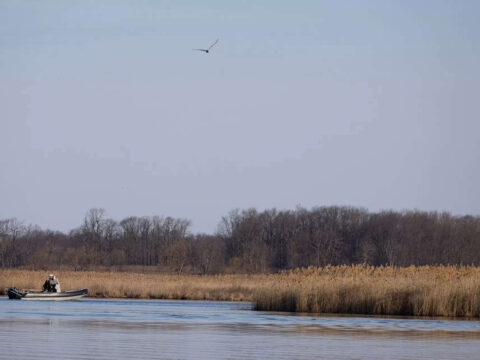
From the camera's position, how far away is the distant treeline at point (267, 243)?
93812 mm

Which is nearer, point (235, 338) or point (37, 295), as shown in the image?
point (235, 338)

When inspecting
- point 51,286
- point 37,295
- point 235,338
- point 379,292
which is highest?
point 379,292

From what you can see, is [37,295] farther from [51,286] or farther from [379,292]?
[379,292]

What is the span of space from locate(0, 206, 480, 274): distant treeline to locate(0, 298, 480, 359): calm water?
6155 cm

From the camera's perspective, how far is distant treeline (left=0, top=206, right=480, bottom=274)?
9381 cm

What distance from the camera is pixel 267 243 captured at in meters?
110

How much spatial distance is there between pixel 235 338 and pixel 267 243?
301 ft

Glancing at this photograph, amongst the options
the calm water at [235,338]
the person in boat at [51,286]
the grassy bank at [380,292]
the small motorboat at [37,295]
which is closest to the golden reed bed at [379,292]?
the grassy bank at [380,292]

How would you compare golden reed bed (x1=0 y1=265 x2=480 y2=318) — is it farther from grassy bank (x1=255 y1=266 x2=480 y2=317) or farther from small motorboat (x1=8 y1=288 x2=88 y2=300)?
small motorboat (x1=8 y1=288 x2=88 y2=300)

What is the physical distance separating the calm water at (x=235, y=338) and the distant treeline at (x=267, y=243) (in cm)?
6155

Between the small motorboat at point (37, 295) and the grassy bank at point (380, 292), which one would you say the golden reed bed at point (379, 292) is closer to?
the grassy bank at point (380, 292)

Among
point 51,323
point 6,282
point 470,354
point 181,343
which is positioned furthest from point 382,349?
point 6,282

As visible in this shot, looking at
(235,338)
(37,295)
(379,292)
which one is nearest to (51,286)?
(37,295)

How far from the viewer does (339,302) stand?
2978 centimetres
